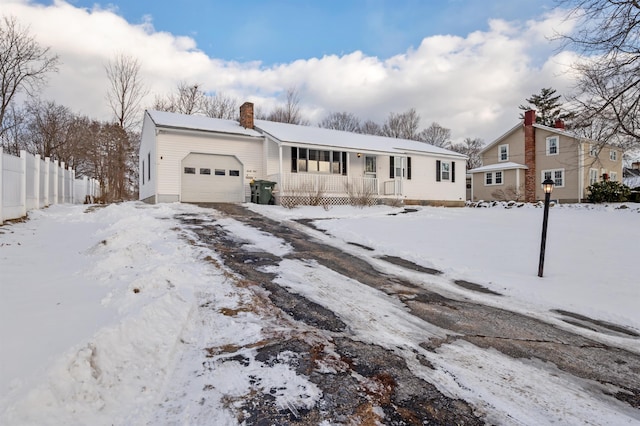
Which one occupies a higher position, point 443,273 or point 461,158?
Answer: point 461,158

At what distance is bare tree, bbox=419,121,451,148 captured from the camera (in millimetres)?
48031

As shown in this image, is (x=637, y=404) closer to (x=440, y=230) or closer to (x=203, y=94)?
(x=440, y=230)

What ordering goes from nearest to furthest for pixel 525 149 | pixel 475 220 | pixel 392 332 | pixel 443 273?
pixel 392 332, pixel 443 273, pixel 475 220, pixel 525 149

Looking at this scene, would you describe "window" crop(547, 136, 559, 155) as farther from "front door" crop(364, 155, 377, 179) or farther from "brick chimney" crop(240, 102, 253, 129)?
"brick chimney" crop(240, 102, 253, 129)

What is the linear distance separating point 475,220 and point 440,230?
276cm

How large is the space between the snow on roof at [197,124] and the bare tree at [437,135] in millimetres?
35219

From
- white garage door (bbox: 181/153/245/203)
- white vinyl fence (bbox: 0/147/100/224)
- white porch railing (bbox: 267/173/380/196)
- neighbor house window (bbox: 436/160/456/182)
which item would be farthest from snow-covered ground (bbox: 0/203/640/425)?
neighbor house window (bbox: 436/160/456/182)

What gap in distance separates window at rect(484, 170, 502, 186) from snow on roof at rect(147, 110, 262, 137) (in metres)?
21.0

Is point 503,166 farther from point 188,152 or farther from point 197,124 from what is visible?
point 188,152

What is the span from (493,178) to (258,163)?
21.1 m

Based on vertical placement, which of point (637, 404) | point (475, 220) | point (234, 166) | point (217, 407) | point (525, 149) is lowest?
point (637, 404)

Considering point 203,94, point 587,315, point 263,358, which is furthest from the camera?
point 203,94

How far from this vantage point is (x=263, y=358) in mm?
2971

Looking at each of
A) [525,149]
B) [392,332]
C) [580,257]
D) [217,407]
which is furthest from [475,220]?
[525,149]
